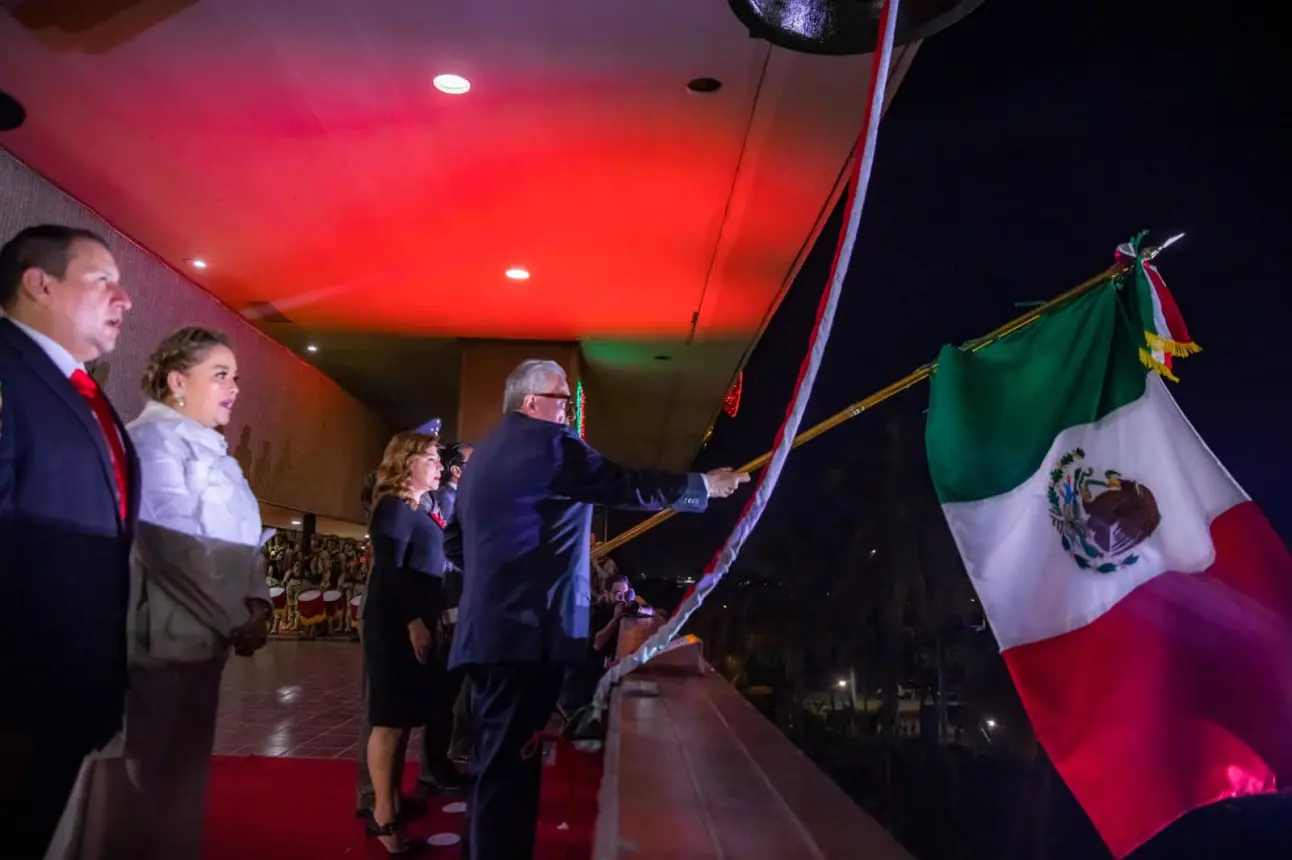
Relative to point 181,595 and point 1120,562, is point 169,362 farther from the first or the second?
point 1120,562

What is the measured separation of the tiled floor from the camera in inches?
157

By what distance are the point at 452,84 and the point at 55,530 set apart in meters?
2.54

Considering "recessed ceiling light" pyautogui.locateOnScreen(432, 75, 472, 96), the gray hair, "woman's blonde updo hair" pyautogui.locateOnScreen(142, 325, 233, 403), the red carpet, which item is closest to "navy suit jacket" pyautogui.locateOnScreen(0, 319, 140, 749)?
"woman's blonde updo hair" pyautogui.locateOnScreen(142, 325, 233, 403)

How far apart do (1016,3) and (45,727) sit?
2.53 meters

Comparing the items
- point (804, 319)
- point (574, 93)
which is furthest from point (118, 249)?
point (804, 319)

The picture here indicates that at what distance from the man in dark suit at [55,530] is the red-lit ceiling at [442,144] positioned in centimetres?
194

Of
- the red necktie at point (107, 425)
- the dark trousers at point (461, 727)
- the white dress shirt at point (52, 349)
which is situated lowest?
the dark trousers at point (461, 727)

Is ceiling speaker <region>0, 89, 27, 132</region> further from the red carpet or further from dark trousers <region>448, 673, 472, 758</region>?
dark trousers <region>448, 673, 472, 758</region>

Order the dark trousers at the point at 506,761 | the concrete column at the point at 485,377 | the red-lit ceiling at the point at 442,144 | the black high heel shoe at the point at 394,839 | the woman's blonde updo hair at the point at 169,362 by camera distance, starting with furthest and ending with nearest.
Result: the concrete column at the point at 485,377 → the red-lit ceiling at the point at 442,144 → the black high heel shoe at the point at 394,839 → the dark trousers at the point at 506,761 → the woman's blonde updo hair at the point at 169,362

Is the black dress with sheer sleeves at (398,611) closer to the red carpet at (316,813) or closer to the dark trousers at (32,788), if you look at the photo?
the red carpet at (316,813)

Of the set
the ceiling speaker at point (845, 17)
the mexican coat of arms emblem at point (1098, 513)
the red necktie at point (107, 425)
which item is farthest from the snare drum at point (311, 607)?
the ceiling speaker at point (845, 17)

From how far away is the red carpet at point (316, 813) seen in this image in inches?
96.1

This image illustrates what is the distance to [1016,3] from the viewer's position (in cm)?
215

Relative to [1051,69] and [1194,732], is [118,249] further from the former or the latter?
[1194,732]
